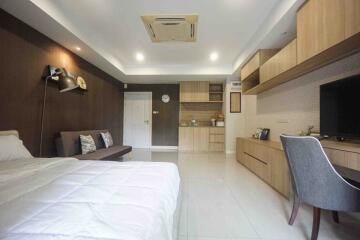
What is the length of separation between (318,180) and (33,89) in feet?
12.2

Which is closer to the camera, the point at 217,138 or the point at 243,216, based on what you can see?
the point at 243,216

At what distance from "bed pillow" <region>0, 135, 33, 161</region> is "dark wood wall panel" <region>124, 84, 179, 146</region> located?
194 inches

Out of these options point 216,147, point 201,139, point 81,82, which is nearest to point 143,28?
point 81,82

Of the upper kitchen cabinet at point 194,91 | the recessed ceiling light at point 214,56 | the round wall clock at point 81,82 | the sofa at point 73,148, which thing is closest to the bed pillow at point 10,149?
the sofa at point 73,148

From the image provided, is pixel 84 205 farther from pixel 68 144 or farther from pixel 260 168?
pixel 260 168

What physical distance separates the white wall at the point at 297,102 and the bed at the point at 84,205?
6.95 feet

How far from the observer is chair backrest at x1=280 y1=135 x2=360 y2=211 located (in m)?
1.47

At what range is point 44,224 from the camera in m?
0.73

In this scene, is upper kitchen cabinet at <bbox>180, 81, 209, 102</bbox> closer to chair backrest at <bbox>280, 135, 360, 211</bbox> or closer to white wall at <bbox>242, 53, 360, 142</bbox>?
white wall at <bbox>242, 53, 360, 142</bbox>

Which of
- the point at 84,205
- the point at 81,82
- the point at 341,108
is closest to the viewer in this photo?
the point at 84,205

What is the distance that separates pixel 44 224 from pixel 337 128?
8.65ft

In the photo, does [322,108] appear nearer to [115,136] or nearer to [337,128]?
[337,128]

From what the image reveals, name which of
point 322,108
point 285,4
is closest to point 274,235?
point 322,108

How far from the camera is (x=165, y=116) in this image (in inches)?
276
